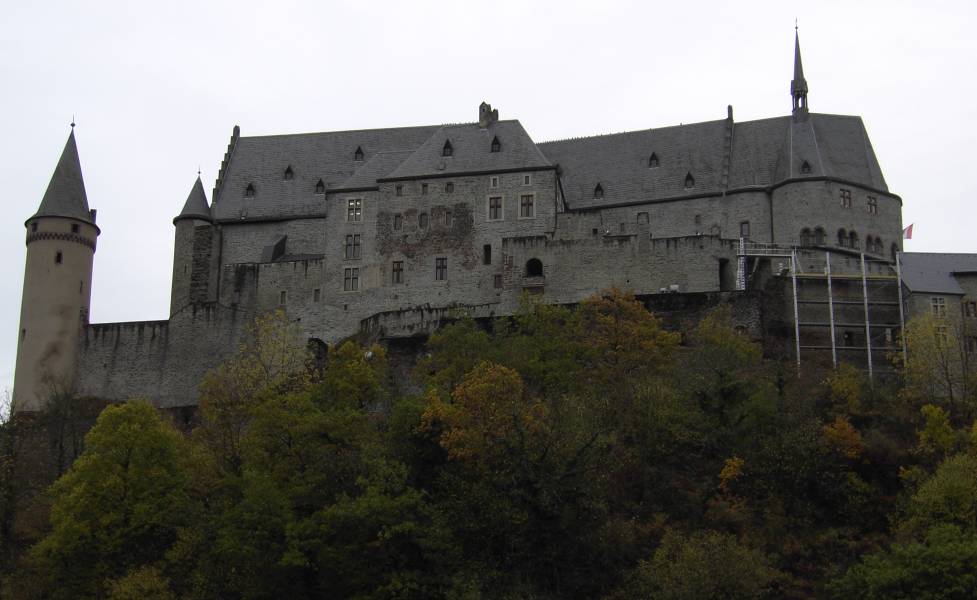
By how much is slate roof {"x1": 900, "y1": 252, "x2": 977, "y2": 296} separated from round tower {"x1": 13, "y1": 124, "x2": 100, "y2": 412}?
34.9 m

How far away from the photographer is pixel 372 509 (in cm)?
Answer: 3741

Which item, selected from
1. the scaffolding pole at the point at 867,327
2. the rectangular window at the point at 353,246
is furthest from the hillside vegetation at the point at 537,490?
the rectangular window at the point at 353,246

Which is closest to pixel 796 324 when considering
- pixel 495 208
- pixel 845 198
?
pixel 845 198

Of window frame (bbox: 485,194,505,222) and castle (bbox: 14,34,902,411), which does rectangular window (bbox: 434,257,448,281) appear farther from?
window frame (bbox: 485,194,505,222)

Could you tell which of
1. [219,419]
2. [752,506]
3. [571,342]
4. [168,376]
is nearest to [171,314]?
[168,376]

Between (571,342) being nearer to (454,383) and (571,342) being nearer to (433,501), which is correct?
(454,383)

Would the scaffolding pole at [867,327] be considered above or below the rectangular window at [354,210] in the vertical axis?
below

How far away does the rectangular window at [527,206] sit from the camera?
5944cm

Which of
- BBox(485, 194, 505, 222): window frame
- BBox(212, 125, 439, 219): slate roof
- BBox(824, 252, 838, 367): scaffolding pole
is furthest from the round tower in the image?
BBox(824, 252, 838, 367): scaffolding pole

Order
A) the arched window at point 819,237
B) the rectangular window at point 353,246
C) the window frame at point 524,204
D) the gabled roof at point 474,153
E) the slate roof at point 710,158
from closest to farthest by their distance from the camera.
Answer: the window frame at point 524,204 → the arched window at point 819,237 → the gabled roof at point 474,153 → the rectangular window at point 353,246 → the slate roof at point 710,158

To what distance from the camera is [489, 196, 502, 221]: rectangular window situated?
59.6 m

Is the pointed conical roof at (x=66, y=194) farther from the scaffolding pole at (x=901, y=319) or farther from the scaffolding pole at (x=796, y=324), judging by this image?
the scaffolding pole at (x=901, y=319)

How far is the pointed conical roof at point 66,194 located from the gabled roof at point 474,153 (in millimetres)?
14453

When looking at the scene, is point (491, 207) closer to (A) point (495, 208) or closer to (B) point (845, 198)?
(A) point (495, 208)
